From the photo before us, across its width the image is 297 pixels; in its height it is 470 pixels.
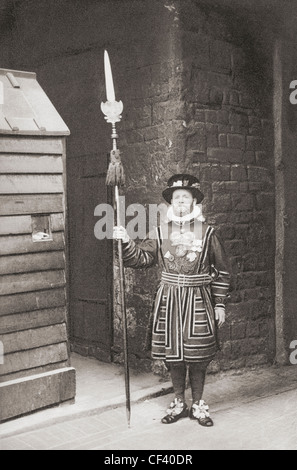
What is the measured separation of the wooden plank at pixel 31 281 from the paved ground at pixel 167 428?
1089mm

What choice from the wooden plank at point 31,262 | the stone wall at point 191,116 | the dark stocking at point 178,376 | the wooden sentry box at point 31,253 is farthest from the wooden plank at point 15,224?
the dark stocking at point 178,376

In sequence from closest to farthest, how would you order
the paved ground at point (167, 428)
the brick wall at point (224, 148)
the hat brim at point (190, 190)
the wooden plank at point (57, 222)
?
1. the paved ground at point (167, 428)
2. the hat brim at point (190, 190)
3. the wooden plank at point (57, 222)
4. the brick wall at point (224, 148)

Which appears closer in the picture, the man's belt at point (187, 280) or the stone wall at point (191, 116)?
the man's belt at point (187, 280)

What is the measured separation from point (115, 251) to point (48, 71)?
238cm

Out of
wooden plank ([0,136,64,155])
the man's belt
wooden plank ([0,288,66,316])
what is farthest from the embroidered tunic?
wooden plank ([0,136,64,155])

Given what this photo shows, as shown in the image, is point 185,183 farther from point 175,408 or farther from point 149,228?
point 175,408

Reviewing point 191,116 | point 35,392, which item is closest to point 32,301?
point 35,392

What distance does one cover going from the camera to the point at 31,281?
506 cm

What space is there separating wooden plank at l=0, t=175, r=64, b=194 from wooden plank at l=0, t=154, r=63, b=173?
0.17ft

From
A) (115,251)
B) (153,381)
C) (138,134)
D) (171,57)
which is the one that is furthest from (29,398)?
(171,57)

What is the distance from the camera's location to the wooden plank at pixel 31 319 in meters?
4.93

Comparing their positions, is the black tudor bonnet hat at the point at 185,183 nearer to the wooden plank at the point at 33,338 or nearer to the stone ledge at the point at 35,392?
the wooden plank at the point at 33,338

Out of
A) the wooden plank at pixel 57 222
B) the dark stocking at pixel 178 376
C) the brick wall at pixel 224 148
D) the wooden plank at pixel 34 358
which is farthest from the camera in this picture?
the brick wall at pixel 224 148

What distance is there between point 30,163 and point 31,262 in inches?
33.0
